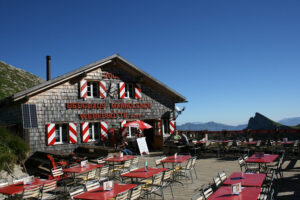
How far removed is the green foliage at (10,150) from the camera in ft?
32.4

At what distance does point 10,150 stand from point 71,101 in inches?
153

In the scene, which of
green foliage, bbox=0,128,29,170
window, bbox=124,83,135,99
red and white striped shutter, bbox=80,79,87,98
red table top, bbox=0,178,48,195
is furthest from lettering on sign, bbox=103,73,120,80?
red table top, bbox=0,178,48,195

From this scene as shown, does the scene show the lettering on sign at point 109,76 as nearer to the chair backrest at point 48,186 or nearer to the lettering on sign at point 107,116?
the lettering on sign at point 107,116

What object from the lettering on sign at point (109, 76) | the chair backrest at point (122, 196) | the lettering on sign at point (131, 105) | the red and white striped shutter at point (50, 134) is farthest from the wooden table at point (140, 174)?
the lettering on sign at point (109, 76)

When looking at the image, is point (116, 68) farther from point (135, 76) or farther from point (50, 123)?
point (50, 123)

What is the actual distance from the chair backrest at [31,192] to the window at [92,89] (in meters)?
9.22

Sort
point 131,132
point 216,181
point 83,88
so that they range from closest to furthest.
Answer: point 216,181 → point 83,88 → point 131,132

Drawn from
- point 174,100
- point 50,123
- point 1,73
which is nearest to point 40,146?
point 50,123

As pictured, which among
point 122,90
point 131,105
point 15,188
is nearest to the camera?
point 15,188

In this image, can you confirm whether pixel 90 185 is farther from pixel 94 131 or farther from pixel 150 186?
pixel 94 131

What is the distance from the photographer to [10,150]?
10.7 meters

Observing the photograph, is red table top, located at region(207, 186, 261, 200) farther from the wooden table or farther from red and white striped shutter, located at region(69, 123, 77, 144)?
red and white striped shutter, located at region(69, 123, 77, 144)

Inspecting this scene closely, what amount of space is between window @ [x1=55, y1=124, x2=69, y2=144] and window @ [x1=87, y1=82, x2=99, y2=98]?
6.83 ft

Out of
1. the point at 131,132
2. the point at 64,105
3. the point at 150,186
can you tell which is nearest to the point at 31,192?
the point at 150,186
